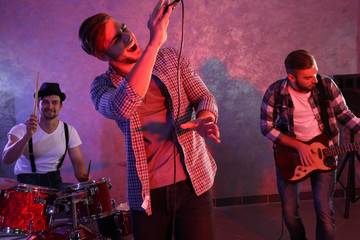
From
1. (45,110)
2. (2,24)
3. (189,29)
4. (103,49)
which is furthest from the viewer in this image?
(189,29)

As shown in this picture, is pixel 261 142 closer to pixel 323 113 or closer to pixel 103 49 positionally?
pixel 323 113

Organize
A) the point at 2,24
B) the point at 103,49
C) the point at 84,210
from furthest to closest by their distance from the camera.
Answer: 1. the point at 2,24
2. the point at 84,210
3. the point at 103,49

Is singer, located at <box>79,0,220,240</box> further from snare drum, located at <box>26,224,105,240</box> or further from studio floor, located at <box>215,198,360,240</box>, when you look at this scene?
studio floor, located at <box>215,198,360,240</box>

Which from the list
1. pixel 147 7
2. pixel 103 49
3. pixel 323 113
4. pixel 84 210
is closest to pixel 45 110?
pixel 84 210

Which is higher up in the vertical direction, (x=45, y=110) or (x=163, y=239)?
(x=45, y=110)

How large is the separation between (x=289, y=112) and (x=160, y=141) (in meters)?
1.78

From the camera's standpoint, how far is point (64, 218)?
4.57 metres

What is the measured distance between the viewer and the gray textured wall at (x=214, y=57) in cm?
442

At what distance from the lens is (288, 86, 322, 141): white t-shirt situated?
113 inches

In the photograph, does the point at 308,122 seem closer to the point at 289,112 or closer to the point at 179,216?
the point at 289,112

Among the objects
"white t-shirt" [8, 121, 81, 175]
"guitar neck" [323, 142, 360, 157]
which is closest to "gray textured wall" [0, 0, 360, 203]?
"white t-shirt" [8, 121, 81, 175]

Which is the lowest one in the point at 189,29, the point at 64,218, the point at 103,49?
the point at 64,218

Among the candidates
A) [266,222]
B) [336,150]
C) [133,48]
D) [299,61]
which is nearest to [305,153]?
[336,150]

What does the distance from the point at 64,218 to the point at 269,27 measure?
3918 mm
